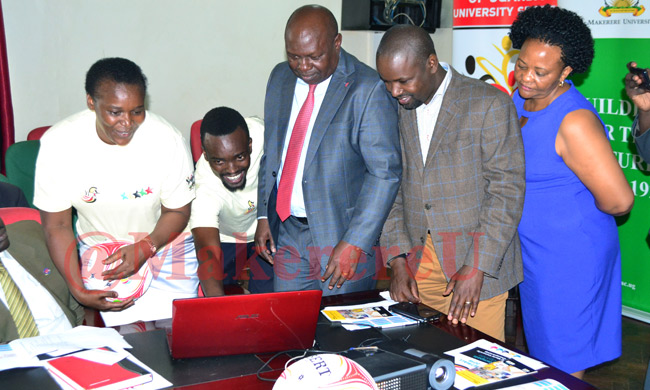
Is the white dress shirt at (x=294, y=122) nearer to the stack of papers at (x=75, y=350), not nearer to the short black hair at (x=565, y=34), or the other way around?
the short black hair at (x=565, y=34)

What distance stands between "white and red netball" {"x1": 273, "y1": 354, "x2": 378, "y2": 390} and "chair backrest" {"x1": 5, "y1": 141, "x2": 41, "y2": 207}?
2.74m

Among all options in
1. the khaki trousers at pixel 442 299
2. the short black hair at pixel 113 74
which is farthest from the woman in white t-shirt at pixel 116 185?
the khaki trousers at pixel 442 299

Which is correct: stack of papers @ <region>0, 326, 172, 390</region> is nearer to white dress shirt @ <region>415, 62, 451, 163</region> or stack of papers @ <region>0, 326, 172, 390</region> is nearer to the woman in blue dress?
white dress shirt @ <region>415, 62, 451, 163</region>

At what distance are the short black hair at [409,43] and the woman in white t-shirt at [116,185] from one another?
3.08 ft

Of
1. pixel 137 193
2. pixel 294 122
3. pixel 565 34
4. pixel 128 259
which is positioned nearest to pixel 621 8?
pixel 565 34

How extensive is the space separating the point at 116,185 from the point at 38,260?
39cm

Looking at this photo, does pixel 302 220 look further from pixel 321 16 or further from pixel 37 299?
pixel 37 299

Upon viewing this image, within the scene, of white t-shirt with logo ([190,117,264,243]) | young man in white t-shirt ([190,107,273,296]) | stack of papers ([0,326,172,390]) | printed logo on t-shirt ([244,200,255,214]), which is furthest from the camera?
printed logo on t-shirt ([244,200,255,214])

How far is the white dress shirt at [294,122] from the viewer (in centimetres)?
238

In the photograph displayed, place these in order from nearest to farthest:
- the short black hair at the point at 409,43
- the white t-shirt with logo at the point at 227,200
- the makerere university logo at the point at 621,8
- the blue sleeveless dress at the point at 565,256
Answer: the short black hair at the point at 409,43
the blue sleeveless dress at the point at 565,256
the white t-shirt with logo at the point at 227,200
the makerere university logo at the point at 621,8

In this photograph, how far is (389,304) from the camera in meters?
2.11

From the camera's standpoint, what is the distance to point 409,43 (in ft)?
6.79

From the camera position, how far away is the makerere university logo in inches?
142

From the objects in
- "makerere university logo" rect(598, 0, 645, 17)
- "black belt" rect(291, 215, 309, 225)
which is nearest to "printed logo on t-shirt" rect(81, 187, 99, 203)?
"black belt" rect(291, 215, 309, 225)
